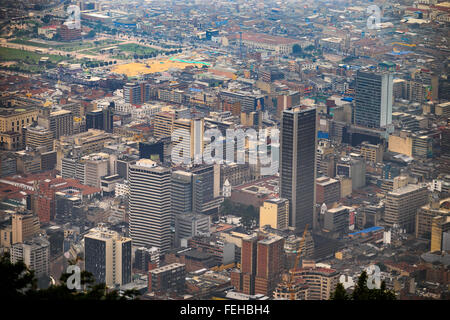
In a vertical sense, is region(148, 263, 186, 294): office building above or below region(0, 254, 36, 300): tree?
below

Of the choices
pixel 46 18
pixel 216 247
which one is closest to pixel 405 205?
pixel 216 247

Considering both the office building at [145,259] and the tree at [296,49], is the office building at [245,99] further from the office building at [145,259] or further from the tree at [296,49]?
the office building at [145,259]

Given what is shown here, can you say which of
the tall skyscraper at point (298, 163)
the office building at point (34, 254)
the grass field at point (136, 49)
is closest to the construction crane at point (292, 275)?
the tall skyscraper at point (298, 163)

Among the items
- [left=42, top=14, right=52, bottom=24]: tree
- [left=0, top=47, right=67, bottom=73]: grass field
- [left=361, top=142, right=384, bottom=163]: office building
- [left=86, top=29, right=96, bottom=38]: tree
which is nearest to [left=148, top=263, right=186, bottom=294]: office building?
[left=361, top=142, right=384, bottom=163]: office building

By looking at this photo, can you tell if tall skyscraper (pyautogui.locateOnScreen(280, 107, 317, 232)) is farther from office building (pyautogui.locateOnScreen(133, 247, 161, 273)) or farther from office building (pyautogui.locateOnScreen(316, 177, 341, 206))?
office building (pyautogui.locateOnScreen(133, 247, 161, 273))

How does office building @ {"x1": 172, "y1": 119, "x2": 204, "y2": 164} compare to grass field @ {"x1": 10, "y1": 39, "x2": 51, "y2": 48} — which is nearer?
office building @ {"x1": 172, "y1": 119, "x2": 204, "y2": 164}

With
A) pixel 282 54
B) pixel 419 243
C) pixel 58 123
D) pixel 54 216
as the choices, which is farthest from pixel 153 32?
pixel 419 243
